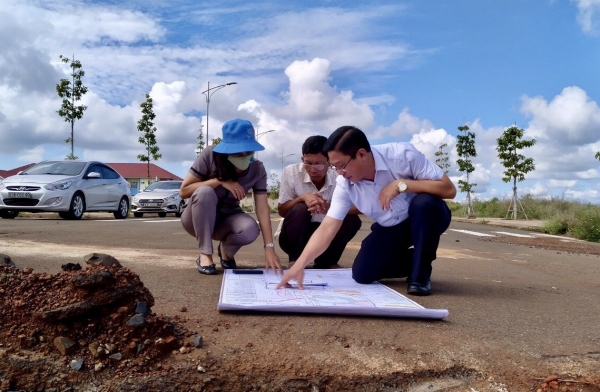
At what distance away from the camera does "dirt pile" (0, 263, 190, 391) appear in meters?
2.10

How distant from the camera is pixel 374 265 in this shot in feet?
12.0

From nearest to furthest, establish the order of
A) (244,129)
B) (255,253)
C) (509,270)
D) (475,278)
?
(244,129)
(475,278)
(509,270)
(255,253)

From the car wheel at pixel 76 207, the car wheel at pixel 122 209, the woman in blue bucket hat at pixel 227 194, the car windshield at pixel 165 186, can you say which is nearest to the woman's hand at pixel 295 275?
the woman in blue bucket hat at pixel 227 194

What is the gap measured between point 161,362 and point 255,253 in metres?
4.03

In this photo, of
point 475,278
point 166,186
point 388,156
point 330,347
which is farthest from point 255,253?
point 166,186

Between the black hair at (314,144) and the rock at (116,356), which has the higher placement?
the black hair at (314,144)

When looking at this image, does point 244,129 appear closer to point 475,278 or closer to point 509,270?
point 475,278

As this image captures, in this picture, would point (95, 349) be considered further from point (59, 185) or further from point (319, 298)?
point (59, 185)

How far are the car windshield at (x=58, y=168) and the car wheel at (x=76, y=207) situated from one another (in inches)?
22.7

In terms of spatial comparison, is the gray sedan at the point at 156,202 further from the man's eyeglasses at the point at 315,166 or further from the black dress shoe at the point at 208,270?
the man's eyeglasses at the point at 315,166

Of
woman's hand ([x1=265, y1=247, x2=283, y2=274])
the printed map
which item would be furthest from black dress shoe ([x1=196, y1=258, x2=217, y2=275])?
woman's hand ([x1=265, y1=247, x2=283, y2=274])

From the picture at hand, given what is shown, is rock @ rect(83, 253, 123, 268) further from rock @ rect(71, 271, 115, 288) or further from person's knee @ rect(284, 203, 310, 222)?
person's knee @ rect(284, 203, 310, 222)

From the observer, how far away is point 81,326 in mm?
2250

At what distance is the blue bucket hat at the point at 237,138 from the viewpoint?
380 centimetres
